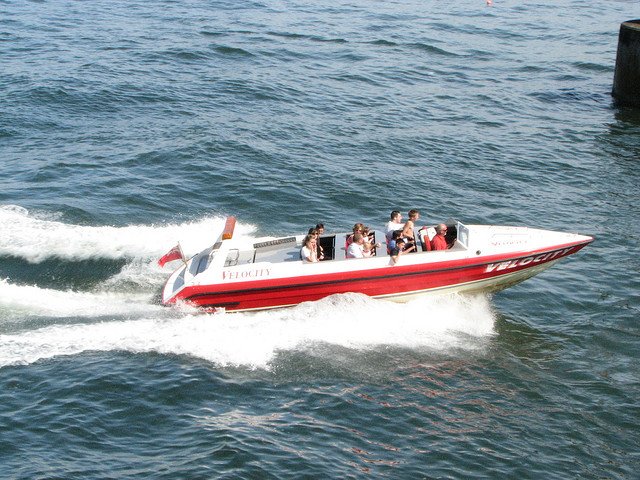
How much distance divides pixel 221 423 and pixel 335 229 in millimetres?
9345

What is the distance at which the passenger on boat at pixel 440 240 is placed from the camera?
1812 centimetres

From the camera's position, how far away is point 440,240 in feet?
59.6

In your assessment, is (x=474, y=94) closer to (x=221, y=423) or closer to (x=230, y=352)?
(x=230, y=352)

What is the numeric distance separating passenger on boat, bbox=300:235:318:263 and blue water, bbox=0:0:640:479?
98cm

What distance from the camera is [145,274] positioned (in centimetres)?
2008

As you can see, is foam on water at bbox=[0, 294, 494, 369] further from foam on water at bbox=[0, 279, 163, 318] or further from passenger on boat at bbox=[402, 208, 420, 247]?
passenger on boat at bbox=[402, 208, 420, 247]

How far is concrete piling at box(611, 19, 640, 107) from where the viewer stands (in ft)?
112

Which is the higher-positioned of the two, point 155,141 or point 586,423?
point 155,141

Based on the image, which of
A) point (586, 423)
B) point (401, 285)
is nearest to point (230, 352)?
point (401, 285)

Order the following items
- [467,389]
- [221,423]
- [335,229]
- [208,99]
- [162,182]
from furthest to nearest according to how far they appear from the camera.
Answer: [208,99]
[162,182]
[335,229]
[467,389]
[221,423]

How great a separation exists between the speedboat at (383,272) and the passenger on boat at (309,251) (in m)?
0.14

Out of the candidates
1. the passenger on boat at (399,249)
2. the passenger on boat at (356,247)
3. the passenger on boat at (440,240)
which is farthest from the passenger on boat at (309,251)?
the passenger on boat at (440,240)

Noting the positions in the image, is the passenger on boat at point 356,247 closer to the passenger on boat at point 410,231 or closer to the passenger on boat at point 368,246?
the passenger on boat at point 368,246

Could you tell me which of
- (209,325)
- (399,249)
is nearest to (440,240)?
(399,249)
